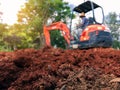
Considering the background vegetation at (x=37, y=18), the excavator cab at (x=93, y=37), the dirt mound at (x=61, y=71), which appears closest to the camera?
the dirt mound at (x=61, y=71)

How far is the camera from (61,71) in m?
7.99

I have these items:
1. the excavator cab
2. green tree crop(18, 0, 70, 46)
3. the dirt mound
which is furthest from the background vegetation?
the dirt mound

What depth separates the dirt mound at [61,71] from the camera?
756 cm

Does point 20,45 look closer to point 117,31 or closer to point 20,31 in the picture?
point 20,31

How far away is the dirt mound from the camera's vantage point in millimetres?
7559

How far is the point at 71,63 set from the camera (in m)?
8.54

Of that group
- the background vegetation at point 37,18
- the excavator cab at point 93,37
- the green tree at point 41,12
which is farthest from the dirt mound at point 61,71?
the green tree at point 41,12

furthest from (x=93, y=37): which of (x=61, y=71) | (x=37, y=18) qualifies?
(x=37, y=18)

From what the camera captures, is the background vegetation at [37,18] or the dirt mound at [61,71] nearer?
the dirt mound at [61,71]

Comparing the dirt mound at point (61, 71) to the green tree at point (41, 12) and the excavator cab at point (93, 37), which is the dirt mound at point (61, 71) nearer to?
the excavator cab at point (93, 37)

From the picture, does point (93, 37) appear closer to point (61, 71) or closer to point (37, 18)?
point (61, 71)

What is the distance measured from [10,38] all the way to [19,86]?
1149 inches

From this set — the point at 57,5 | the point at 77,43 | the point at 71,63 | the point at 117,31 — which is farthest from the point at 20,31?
the point at 71,63

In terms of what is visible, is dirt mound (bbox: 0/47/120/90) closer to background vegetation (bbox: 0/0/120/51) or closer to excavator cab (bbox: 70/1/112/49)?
excavator cab (bbox: 70/1/112/49)
